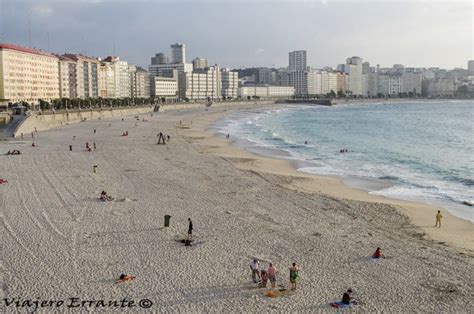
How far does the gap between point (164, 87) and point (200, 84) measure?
69.3ft

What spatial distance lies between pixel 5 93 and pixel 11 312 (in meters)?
72.9

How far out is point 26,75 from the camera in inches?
3319

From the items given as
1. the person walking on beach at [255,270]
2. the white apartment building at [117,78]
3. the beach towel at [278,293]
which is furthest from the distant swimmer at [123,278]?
the white apartment building at [117,78]

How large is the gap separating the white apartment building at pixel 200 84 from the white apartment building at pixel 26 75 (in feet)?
269

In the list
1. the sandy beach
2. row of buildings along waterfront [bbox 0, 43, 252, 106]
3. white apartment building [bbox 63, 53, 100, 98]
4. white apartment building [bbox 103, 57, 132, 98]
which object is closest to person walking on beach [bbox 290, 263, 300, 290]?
the sandy beach

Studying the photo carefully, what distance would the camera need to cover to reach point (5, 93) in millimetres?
76625

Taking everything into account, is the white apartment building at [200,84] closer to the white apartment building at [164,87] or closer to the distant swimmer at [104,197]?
the white apartment building at [164,87]

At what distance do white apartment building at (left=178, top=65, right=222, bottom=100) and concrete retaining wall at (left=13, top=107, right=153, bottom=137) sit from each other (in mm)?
87435

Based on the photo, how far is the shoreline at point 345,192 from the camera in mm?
17047

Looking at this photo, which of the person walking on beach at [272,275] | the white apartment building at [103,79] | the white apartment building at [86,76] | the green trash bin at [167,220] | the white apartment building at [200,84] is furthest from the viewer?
the white apartment building at [200,84]

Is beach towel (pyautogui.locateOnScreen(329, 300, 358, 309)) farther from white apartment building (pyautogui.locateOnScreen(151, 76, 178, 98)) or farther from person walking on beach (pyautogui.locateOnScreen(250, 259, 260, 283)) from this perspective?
white apartment building (pyautogui.locateOnScreen(151, 76, 178, 98))

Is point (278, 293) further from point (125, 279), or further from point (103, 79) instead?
point (103, 79)

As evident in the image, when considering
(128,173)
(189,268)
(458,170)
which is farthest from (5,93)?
(189,268)

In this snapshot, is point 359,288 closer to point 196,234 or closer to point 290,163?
point 196,234
